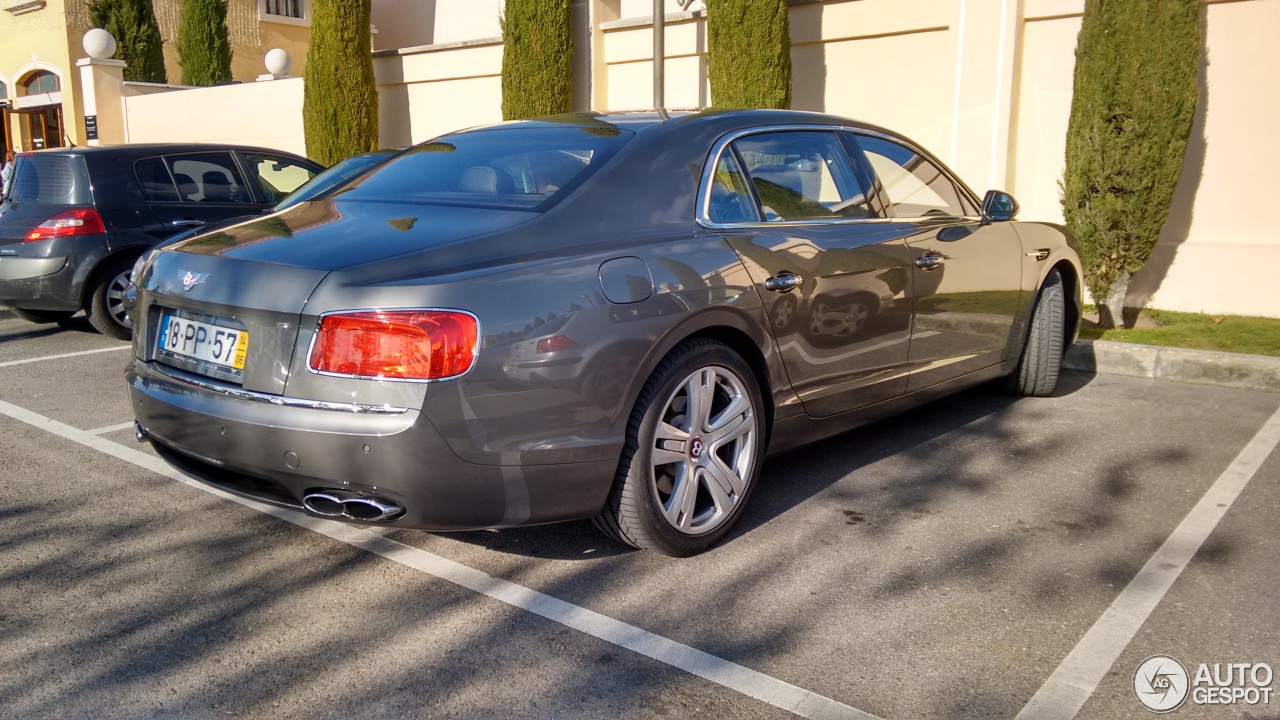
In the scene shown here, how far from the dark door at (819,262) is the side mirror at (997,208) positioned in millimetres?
870

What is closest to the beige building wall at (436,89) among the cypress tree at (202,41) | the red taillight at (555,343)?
the cypress tree at (202,41)

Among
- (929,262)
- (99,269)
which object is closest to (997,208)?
(929,262)

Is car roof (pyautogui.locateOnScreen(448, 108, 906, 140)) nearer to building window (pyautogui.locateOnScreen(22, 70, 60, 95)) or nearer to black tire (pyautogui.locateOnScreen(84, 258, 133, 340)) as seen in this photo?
black tire (pyautogui.locateOnScreen(84, 258, 133, 340))

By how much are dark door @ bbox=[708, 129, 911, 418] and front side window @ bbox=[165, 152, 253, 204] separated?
18.6ft

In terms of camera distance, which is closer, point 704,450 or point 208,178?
point 704,450

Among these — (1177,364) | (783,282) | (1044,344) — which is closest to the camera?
(783,282)

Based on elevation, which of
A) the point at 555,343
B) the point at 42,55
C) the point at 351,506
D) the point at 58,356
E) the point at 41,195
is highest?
the point at 42,55

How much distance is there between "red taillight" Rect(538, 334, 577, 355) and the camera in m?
3.14

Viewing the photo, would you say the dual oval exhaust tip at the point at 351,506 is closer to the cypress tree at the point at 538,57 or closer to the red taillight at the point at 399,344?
the red taillight at the point at 399,344

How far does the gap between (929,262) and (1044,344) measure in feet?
4.87

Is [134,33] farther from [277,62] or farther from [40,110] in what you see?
[277,62]

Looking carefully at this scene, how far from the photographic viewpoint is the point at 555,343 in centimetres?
316

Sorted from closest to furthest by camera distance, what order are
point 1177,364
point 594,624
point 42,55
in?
point 594,624 → point 1177,364 → point 42,55

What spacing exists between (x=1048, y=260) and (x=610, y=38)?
7.58 meters
